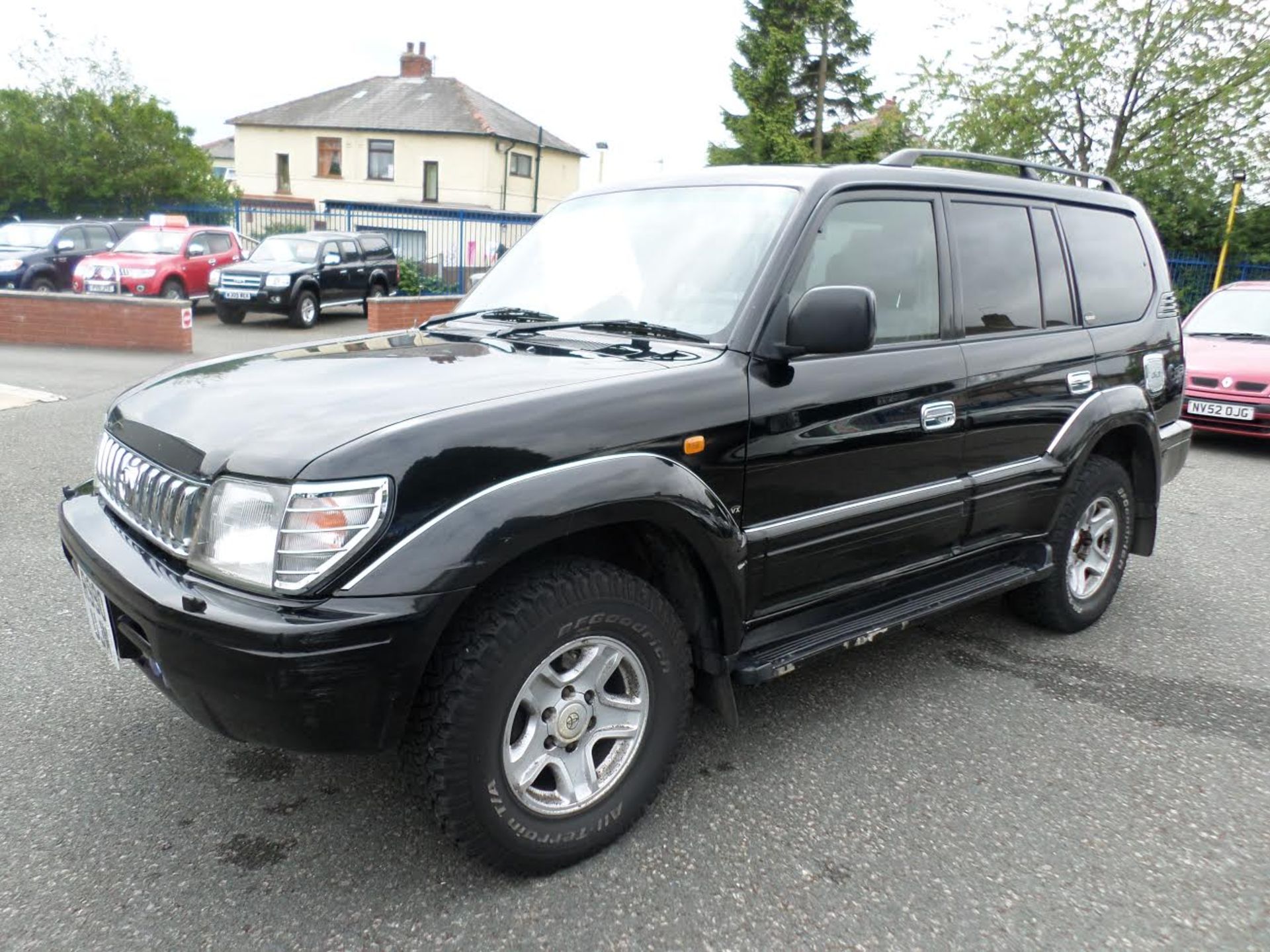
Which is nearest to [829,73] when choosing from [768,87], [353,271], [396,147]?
[768,87]

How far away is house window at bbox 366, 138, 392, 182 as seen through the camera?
134ft

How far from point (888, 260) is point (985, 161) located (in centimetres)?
127

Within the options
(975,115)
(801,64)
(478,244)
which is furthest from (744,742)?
(801,64)

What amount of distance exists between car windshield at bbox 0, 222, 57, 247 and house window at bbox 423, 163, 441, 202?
2397 cm

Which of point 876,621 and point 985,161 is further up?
point 985,161

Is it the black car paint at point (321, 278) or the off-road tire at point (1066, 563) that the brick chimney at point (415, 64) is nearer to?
the black car paint at point (321, 278)

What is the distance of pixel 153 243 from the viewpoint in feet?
56.3

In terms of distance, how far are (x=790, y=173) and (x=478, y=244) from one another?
20439 millimetres

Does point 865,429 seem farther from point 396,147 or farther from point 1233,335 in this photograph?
point 396,147

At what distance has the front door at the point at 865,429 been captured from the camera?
111 inches

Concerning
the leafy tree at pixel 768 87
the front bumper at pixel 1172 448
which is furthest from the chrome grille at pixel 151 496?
the leafy tree at pixel 768 87

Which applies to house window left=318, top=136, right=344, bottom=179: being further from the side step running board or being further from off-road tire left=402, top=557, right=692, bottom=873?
off-road tire left=402, top=557, right=692, bottom=873

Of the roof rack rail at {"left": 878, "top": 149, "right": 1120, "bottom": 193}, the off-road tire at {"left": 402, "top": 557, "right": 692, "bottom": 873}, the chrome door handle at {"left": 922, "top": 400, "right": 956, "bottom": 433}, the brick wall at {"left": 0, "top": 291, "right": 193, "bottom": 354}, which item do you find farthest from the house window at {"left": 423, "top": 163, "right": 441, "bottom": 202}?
the off-road tire at {"left": 402, "top": 557, "right": 692, "bottom": 873}

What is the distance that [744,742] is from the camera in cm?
322
